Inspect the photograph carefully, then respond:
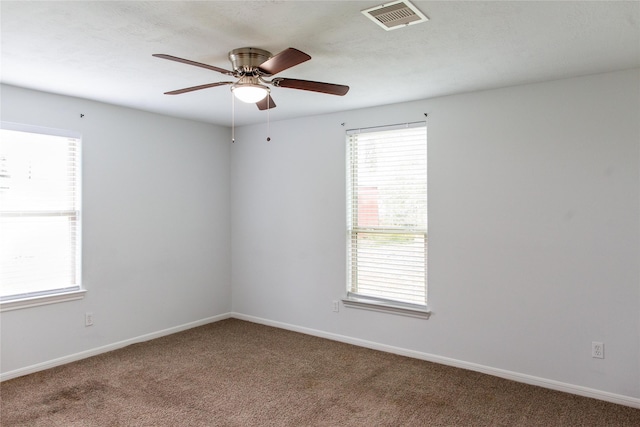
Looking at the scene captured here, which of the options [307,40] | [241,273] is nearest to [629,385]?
[307,40]

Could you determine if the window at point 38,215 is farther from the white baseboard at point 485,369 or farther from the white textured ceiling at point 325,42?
the white baseboard at point 485,369

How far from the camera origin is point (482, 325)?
12.5ft

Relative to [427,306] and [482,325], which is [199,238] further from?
[482,325]

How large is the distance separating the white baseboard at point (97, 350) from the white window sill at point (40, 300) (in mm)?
519

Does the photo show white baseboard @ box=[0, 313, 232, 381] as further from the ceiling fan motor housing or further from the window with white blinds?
the ceiling fan motor housing

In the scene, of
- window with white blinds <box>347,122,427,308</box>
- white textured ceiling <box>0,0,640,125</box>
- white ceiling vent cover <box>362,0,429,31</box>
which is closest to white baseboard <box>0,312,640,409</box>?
window with white blinds <box>347,122,427,308</box>

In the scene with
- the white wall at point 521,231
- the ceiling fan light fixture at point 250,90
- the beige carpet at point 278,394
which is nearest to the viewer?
the ceiling fan light fixture at point 250,90

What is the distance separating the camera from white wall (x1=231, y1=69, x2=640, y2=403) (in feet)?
10.6

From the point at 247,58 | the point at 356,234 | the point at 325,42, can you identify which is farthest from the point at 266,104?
the point at 356,234

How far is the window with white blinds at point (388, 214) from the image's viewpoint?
13.7 feet

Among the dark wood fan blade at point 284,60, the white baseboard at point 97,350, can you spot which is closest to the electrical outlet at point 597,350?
the dark wood fan blade at point 284,60

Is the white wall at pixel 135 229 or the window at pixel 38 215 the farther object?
the white wall at pixel 135 229

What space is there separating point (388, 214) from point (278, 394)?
2.00 m

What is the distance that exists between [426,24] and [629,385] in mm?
2928
